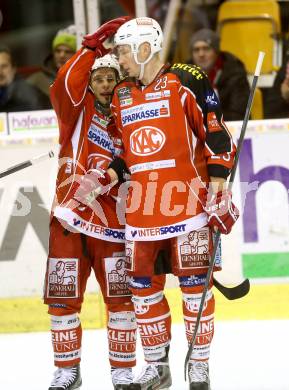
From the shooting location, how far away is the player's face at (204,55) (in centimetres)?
817

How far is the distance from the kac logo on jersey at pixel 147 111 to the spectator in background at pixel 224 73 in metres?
2.52

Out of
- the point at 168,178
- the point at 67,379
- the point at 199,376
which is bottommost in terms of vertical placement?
the point at 67,379

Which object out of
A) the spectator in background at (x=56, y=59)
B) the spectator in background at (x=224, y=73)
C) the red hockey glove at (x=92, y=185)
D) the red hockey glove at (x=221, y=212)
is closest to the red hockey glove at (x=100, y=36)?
the red hockey glove at (x=92, y=185)

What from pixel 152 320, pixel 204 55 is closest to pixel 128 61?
pixel 152 320

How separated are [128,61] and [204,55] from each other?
2.93 m

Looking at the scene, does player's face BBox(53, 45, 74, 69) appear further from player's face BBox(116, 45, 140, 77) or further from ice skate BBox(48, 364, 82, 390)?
ice skate BBox(48, 364, 82, 390)

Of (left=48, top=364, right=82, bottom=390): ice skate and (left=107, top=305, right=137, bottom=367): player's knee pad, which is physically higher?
(left=107, top=305, right=137, bottom=367): player's knee pad

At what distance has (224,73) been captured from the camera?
8.10 metres

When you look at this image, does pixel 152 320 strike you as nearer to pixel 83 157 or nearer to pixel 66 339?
pixel 66 339

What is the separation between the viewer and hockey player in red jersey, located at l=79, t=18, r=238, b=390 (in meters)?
5.27

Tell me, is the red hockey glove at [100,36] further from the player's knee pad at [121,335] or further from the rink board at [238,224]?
the rink board at [238,224]

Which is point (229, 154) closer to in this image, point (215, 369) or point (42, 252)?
point (215, 369)

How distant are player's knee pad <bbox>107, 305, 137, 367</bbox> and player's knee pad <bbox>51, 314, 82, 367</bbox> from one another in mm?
161

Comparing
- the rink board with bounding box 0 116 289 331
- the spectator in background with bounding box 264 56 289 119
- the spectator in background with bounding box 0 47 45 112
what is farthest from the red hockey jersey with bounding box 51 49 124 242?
the spectator in background with bounding box 0 47 45 112
